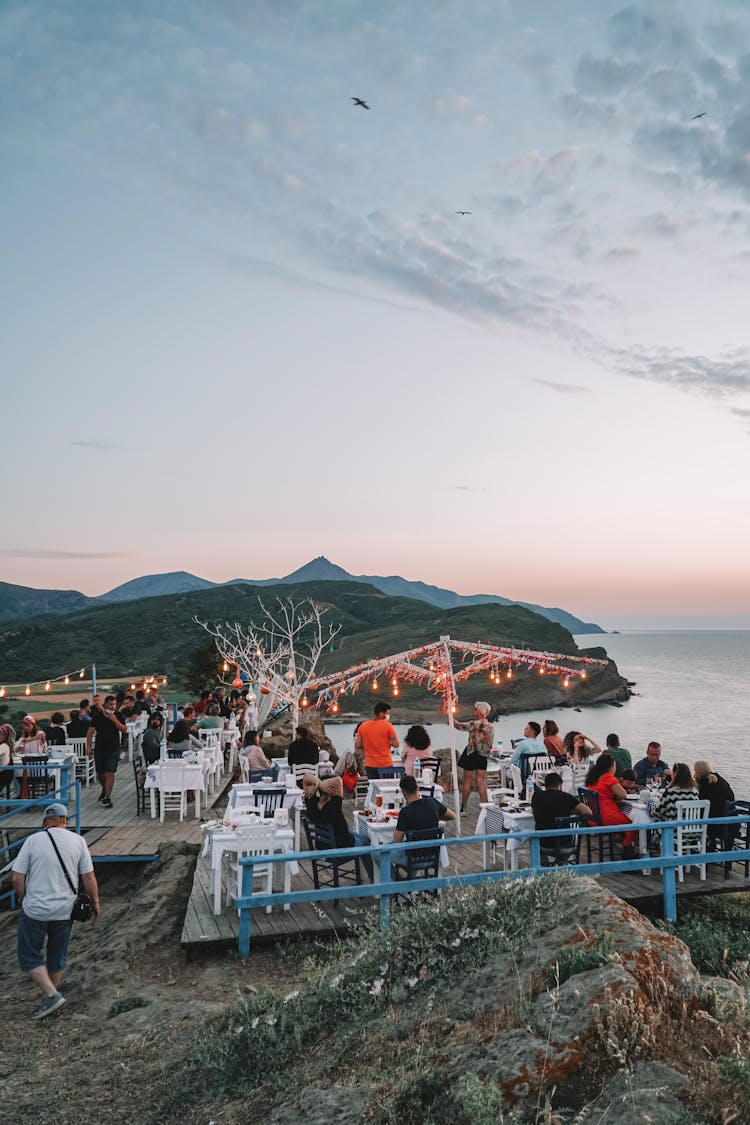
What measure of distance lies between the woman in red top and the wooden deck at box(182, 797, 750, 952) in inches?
22.5

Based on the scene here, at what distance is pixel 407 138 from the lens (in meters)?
17.0

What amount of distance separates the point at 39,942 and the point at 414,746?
7059mm

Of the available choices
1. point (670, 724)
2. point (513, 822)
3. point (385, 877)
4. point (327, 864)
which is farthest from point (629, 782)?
point (670, 724)

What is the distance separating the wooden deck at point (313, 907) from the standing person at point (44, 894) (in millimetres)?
1344

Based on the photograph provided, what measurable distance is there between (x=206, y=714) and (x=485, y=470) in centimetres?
2810

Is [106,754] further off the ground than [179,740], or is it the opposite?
[179,740]

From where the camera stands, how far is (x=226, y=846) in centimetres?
875

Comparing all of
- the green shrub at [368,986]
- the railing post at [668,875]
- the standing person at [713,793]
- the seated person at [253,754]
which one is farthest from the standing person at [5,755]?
the standing person at [713,793]

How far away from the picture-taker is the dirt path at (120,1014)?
195 inches

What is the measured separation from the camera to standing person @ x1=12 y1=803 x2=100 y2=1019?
6.76m

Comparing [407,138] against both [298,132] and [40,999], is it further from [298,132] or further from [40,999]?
[40,999]

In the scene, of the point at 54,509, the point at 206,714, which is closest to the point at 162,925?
the point at 206,714

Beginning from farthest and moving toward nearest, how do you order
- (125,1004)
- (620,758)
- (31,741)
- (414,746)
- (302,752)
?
(31,741)
(302,752)
(414,746)
(620,758)
(125,1004)

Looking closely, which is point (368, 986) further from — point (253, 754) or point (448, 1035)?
point (253, 754)
